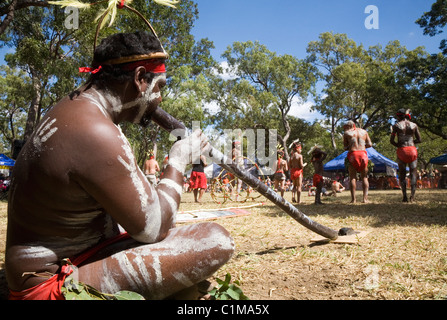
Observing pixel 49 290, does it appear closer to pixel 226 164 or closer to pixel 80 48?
pixel 226 164

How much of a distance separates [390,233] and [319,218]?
62.5 inches

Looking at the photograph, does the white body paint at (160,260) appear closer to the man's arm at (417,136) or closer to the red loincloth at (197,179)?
the man's arm at (417,136)

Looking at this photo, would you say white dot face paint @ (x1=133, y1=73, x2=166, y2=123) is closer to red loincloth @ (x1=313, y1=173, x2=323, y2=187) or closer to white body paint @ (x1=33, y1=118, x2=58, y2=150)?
white body paint @ (x1=33, y1=118, x2=58, y2=150)

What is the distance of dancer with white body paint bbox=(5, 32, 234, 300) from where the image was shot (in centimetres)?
122

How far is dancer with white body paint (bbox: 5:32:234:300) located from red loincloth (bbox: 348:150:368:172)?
7016 mm

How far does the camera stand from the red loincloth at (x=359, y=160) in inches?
299

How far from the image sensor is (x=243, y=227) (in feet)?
15.1

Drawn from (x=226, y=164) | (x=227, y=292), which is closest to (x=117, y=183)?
(x=227, y=292)

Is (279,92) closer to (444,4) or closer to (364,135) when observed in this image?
(444,4)

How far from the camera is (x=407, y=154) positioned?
292 inches

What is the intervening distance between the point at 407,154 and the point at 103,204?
8.10m

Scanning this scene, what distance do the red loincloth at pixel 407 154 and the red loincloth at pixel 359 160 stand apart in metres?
0.89

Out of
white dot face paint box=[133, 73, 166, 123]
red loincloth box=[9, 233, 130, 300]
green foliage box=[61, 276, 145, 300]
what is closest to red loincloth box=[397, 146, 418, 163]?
white dot face paint box=[133, 73, 166, 123]
